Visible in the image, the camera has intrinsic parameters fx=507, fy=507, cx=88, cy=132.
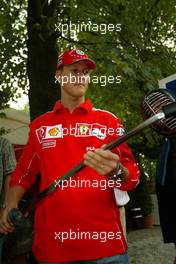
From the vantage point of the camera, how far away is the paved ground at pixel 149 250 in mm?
9791

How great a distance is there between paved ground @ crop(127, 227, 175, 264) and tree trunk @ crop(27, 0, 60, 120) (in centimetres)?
379

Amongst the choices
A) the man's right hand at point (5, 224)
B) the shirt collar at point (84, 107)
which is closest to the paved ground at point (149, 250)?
the man's right hand at point (5, 224)

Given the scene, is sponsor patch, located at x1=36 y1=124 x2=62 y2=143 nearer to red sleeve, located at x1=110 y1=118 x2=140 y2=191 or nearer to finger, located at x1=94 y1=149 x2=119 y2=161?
red sleeve, located at x1=110 y1=118 x2=140 y2=191

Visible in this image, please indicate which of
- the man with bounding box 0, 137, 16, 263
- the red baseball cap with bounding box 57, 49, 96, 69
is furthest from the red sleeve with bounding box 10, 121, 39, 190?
the man with bounding box 0, 137, 16, 263

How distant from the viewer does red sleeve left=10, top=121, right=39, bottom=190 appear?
9.87 ft

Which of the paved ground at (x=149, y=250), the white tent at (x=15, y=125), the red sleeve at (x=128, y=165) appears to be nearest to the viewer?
the red sleeve at (x=128, y=165)

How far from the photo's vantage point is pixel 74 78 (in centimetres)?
301

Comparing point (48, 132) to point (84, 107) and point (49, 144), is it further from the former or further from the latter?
point (84, 107)

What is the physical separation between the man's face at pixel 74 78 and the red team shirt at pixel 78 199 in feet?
0.35

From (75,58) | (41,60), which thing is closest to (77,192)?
(75,58)

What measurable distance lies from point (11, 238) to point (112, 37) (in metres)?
5.28

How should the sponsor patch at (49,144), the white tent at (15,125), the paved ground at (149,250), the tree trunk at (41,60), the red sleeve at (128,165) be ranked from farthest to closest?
the white tent at (15,125) < the paved ground at (149,250) < the tree trunk at (41,60) < the sponsor patch at (49,144) < the red sleeve at (128,165)

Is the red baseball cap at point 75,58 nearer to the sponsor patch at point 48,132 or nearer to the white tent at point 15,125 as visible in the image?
the sponsor patch at point 48,132

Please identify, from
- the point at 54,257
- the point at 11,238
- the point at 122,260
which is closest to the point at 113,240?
the point at 122,260
